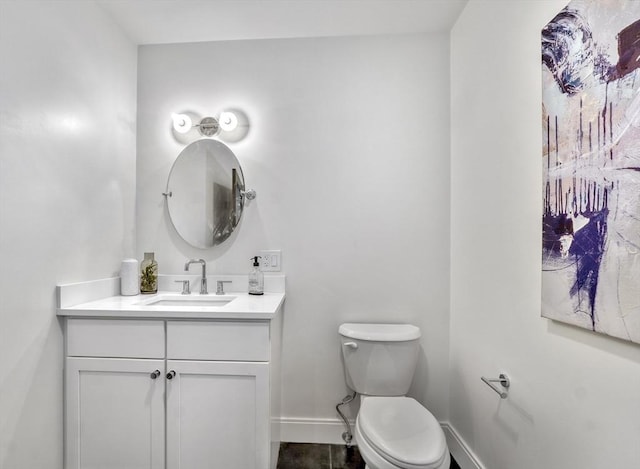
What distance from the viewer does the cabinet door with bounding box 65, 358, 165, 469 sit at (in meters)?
1.31

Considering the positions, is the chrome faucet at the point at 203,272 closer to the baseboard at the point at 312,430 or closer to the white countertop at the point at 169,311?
the white countertop at the point at 169,311

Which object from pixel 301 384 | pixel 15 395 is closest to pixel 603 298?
pixel 301 384

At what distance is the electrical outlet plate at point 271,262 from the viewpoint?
1795mm

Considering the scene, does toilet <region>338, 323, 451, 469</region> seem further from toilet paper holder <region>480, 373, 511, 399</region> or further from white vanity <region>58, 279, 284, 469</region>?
white vanity <region>58, 279, 284, 469</region>

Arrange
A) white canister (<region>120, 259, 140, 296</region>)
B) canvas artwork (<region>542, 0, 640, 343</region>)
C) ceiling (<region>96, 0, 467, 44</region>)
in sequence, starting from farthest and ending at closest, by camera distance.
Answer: white canister (<region>120, 259, 140, 296</region>) → ceiling (<region>96, 0, 467, 44</region>) → canvas artwork (<region>542, 0, 640, 343</region>)

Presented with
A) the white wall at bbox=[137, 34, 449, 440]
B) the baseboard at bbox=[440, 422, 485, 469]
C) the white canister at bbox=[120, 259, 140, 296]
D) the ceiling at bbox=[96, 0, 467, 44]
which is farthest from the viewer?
the white wall at bbox=[137, 34, 449, 440]

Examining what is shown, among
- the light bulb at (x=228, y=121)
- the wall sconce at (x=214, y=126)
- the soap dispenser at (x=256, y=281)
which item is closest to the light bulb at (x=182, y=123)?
the wall sconce at (x=214, y=126)

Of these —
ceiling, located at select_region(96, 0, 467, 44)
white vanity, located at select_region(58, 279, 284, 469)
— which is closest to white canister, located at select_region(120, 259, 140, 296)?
white vanity, located at select_region(58, 279, 284, 469)

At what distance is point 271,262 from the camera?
180cm

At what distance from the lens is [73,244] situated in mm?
1408

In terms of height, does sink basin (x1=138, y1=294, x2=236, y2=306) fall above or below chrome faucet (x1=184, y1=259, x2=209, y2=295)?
below

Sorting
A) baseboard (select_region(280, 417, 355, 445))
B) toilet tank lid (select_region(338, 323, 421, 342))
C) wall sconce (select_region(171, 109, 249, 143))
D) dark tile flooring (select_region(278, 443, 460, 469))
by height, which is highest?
wall sconce (select_region(171, 109, 249, 143))

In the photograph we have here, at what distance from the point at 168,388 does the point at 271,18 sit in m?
1.88

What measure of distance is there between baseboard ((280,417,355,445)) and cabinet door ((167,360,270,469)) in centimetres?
51
